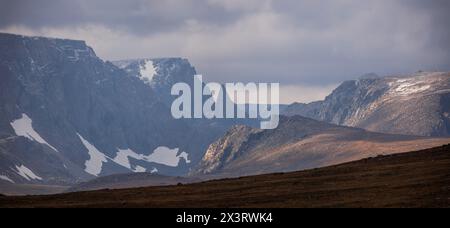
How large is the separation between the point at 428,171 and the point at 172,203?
43985mm

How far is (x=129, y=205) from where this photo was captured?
141875 mm

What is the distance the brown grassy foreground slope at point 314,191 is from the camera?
13634 cm

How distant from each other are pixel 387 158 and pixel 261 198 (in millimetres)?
56945

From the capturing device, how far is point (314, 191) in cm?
15288

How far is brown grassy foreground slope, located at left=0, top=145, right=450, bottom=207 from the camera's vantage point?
136338 millimetres
